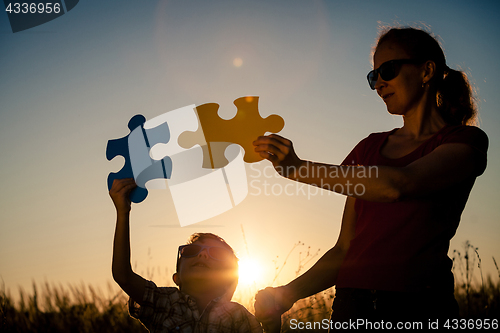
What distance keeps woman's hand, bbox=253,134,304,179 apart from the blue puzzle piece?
0.88 metres

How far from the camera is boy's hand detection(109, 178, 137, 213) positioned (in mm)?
2229

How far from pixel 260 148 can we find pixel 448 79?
1154mm

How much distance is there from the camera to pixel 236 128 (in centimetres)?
202

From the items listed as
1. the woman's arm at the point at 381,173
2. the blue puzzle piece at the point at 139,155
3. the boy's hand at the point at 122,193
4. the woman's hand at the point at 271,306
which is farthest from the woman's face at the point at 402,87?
the boy's hand at the point at 122,193

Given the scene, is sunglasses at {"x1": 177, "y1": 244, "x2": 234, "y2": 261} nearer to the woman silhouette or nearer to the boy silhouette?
the boy silhouette

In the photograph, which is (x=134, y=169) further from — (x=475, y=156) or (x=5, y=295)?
(x=5, y=295)

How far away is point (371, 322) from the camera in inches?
62.4

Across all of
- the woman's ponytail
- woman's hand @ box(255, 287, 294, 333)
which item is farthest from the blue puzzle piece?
the woman's ponytail

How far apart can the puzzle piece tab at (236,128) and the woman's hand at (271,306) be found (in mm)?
646

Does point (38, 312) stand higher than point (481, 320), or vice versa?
point (38, 312)

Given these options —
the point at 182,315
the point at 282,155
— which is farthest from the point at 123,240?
the point at 282,155

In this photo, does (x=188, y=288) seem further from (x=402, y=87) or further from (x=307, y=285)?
(x=402, y=87)

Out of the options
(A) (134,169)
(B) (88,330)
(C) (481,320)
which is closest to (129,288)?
(A) (134,169)

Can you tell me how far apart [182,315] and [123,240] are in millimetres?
647
